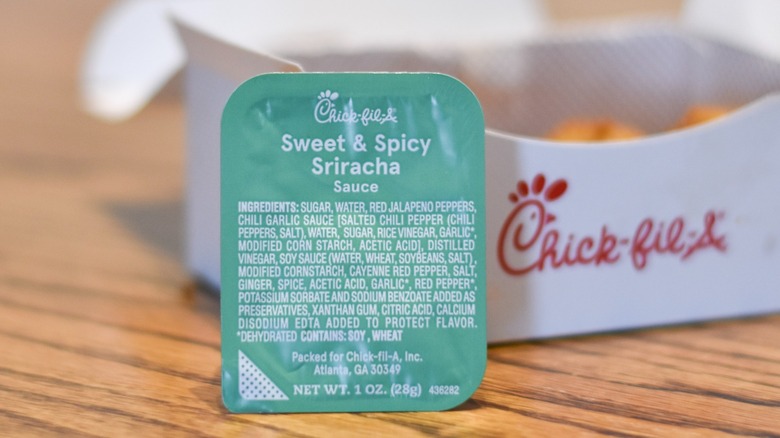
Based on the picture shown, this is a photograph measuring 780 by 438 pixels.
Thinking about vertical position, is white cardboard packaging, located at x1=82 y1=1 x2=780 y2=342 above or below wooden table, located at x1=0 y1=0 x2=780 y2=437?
above

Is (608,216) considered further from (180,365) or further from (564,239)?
(180,365)

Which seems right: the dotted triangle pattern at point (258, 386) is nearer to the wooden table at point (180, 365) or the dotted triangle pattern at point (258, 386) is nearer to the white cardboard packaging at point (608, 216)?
the wooden table at point (180, 365)

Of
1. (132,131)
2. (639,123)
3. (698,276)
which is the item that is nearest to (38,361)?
(698,276)

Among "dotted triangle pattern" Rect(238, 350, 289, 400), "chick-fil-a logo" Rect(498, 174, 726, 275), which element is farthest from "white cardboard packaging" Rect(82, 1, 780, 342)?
"dotted triangle pattern" Rect(238, 350, 289, 400)

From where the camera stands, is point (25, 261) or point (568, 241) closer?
point (568, 241)

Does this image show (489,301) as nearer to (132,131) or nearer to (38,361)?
(38,361)

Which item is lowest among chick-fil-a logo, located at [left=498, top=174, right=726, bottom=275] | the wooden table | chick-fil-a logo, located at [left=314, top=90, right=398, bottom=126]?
the wooden table

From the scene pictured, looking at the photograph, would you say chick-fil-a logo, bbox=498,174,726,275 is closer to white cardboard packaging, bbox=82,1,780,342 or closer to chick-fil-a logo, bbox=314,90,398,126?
white cardboard packaging, bbox=82,1,780,342
